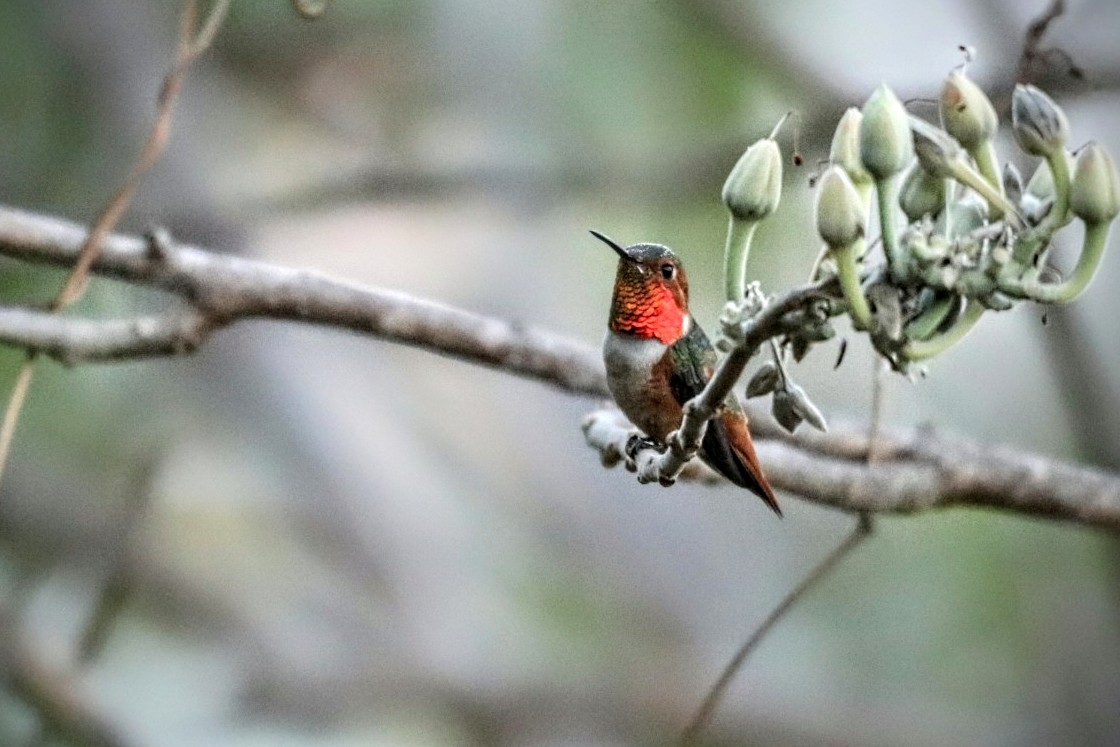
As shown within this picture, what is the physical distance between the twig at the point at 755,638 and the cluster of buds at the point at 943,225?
0.64m

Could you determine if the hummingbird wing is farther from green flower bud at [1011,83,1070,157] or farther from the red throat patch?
green flower bud at [1011,83,1070,157]

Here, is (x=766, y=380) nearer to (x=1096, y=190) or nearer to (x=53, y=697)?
(x=1096, y=190)

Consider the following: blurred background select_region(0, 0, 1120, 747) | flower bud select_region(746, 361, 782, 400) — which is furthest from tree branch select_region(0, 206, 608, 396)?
flower bud select_region(746, 361, 782, 400)

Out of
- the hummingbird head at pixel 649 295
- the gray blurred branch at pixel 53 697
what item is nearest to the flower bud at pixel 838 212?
the hummingbird head at pixel 649 295

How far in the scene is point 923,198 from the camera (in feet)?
1.38

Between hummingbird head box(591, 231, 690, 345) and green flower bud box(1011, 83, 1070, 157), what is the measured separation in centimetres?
19

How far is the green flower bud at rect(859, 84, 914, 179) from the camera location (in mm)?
385

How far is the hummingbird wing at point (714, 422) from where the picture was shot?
1.88 ft

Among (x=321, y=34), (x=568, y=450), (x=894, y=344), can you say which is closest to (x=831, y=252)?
(x=894, y=344)

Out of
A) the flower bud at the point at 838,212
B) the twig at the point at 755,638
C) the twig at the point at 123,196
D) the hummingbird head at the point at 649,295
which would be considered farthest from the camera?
the twig at the point at 755,638

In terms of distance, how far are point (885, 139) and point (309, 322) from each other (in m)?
0.61

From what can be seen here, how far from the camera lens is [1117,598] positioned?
4.56ft

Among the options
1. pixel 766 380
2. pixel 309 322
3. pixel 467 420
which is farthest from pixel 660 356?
pixel 467 420

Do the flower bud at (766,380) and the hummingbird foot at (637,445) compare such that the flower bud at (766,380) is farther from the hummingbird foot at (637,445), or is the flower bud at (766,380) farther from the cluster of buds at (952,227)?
the hummingbird foot at (637,445)
